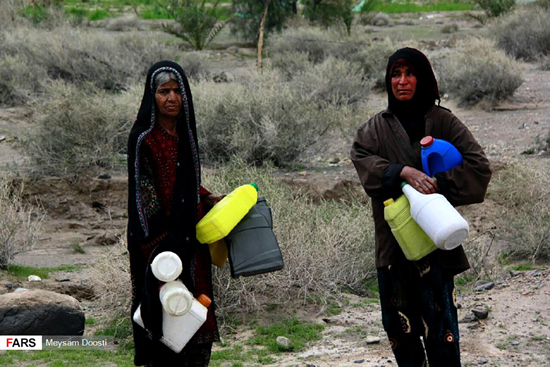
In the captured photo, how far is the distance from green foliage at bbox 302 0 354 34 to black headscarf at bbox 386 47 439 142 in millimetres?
22379

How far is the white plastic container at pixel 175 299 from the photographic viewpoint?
145 inches

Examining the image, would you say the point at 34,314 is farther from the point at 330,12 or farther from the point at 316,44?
the point at 330,12

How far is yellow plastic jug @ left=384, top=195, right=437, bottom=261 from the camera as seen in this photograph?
12.1ft

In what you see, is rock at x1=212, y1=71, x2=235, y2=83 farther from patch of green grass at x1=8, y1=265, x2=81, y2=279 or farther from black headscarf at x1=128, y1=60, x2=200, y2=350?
black headscarf at x1=128, y1=60, x2=200, y2=350

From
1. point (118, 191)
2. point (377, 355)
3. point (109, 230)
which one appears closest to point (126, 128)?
point (118, 191)

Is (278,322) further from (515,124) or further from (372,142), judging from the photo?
(515,124)

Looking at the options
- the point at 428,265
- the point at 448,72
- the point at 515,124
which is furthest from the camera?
the point at 448,72

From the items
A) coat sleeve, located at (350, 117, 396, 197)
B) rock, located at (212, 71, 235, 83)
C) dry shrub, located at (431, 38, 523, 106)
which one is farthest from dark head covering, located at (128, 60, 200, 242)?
rock, located at (212, 71, 235, 83)

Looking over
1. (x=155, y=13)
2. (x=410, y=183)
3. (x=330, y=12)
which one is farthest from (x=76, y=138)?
(x=155, y=13)

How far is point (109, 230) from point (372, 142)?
644cm

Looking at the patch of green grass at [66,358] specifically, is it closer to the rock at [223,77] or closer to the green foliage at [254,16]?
the rock at [223,77]

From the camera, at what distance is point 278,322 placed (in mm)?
6074

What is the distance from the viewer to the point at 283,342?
18.3 feet

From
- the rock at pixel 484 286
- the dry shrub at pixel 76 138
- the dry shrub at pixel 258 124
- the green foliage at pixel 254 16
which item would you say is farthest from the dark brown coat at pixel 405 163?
the green foliage at pixel 254 16
